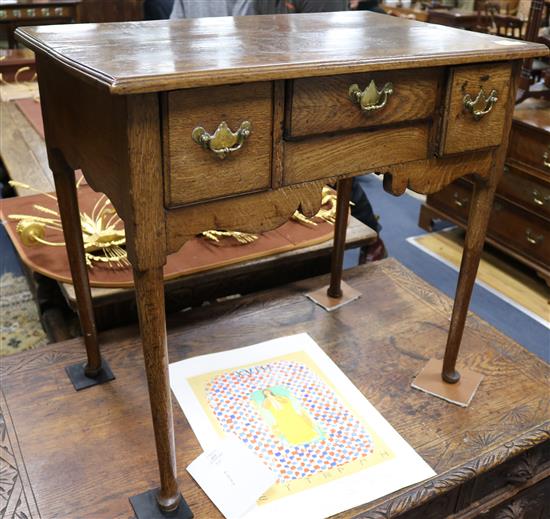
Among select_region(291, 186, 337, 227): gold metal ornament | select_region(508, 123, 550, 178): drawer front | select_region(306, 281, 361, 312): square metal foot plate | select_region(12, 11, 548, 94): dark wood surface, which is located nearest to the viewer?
select_region(12, 11, 548, 94): dark wood surface

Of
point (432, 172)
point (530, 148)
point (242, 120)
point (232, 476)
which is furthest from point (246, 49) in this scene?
point (530, 148)

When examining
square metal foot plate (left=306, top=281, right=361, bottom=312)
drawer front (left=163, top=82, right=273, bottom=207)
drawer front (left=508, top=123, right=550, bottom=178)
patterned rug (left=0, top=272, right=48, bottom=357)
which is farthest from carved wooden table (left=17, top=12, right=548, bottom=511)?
drawer front (left=508, top=123, right=550, bottom=178)

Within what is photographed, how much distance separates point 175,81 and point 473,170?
0.56 meters

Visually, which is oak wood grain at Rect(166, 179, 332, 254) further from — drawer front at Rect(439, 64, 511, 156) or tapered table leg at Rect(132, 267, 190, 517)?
drawer front at Rect(439, 64, 511, 156)

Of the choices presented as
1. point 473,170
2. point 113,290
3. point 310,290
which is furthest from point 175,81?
point 310,290

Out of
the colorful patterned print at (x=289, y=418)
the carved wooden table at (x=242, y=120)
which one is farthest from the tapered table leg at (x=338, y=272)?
the carved wooden table at (x=242, y=120)

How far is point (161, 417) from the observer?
873 mm

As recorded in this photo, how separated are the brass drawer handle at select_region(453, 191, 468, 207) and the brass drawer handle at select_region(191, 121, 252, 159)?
6.16ft

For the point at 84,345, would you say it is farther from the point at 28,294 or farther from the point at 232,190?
the point at 28,294

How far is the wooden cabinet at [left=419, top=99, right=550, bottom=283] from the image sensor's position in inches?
84.1

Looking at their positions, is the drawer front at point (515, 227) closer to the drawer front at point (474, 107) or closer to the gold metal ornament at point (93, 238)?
the drawer front at point (474, 107)

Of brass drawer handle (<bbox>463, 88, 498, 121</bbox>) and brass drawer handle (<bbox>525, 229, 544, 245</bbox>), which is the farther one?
brass drawer handle (<bbox>525, 229, 544, 245</bbox>)

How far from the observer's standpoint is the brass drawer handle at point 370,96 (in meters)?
0.84

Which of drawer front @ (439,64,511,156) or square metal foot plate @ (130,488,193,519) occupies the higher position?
drawer front @ (439,64,511,156)
